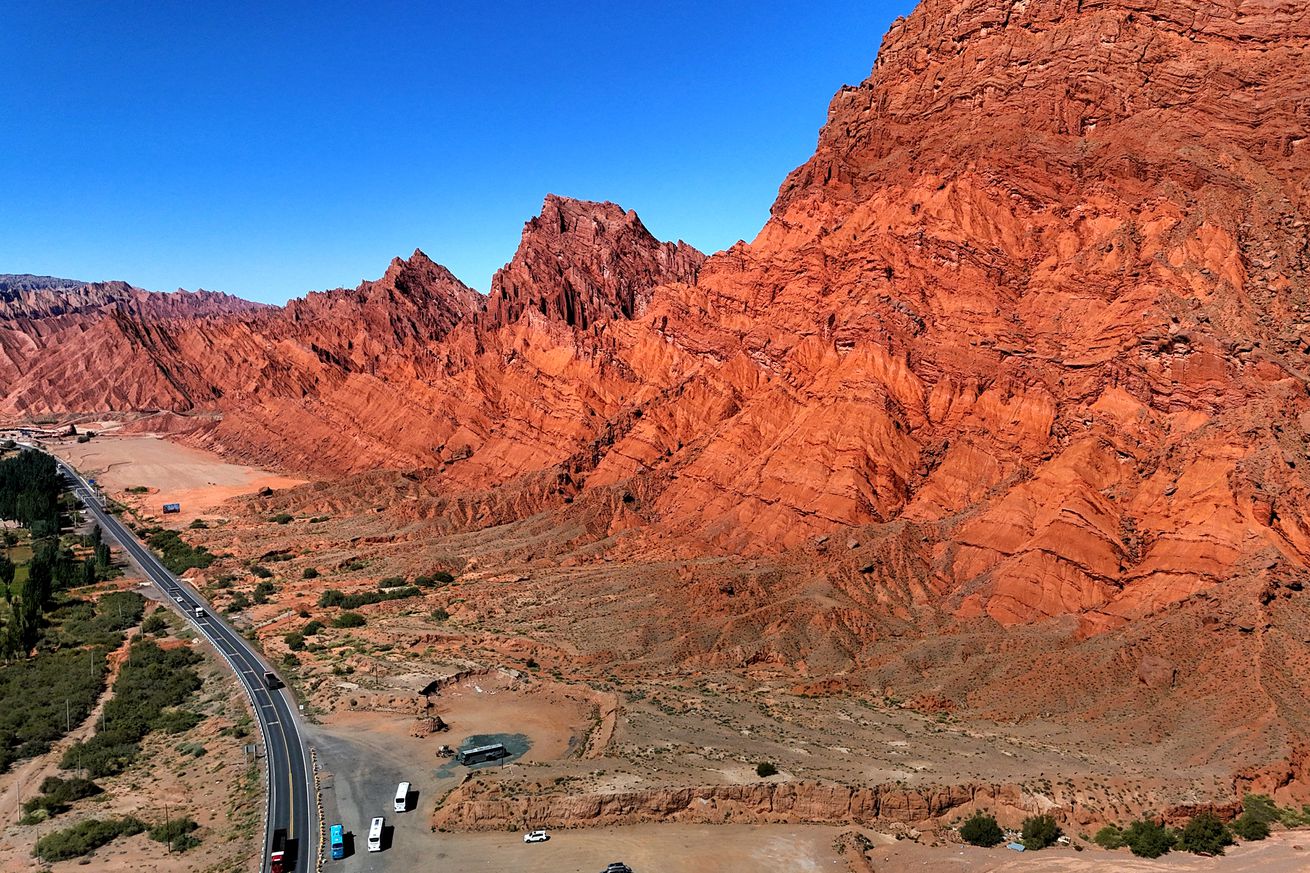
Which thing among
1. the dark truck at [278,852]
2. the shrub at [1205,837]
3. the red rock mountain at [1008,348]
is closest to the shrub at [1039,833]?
the shrub at [1205,837]

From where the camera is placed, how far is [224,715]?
51.4m

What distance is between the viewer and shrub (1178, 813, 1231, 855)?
121 feet

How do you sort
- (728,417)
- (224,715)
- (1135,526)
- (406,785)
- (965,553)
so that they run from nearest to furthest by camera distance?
(406,785) → (224,715) → (1135,526) → (965,553) → (728,417)

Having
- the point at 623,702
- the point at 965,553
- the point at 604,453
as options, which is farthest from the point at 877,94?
the point at 623,702

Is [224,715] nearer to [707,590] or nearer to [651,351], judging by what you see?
[707,590]

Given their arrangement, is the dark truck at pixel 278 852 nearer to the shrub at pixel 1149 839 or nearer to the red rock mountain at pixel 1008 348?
the shrub at pixel 1149 839

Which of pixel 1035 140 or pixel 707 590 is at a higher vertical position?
pixel 1035 140

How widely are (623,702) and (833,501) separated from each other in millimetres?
26582

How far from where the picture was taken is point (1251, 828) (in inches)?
1486

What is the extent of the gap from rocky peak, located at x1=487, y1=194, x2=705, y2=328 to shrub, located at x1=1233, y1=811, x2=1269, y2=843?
351 feet

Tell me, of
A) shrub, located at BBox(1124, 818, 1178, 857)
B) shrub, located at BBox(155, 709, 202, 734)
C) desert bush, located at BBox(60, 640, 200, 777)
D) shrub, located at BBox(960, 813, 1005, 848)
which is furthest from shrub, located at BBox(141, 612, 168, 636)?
shrub, located at BBox(1124, 818, 1178, 857)

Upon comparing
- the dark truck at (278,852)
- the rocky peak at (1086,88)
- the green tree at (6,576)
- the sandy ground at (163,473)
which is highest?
the rocky peak at (1086,88)

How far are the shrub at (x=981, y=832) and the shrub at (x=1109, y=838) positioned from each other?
3752 millimetres

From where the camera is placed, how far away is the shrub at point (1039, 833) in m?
38.1
